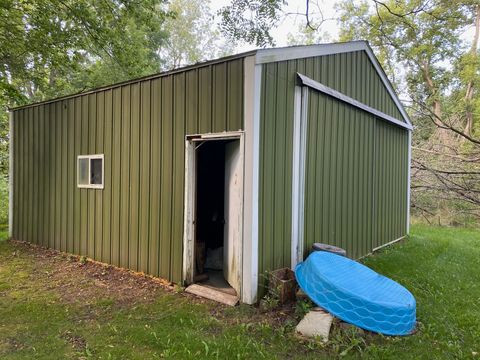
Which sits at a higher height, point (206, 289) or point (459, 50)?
point (459, 50)

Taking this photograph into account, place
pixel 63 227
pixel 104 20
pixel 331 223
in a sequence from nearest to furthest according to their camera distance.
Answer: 1. pixel 331 223
2. pixel 63 227
3. pixel 104 20

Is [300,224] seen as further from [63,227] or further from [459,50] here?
[459,50]

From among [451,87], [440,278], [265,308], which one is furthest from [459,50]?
[265,308]

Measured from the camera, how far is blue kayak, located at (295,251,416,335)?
3.19m

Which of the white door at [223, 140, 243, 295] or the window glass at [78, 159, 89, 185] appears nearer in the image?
the white door at [223, 140, 243, 295]

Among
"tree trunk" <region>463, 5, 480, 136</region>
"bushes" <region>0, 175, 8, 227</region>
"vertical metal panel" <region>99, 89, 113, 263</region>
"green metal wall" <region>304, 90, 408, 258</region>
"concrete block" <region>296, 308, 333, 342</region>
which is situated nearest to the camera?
"concrete block" <region>296, 308, 333, 342</region>

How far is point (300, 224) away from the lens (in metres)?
4.55

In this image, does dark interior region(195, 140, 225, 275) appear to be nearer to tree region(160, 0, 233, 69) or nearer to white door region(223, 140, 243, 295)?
white door region(223, 140, 243, 295)

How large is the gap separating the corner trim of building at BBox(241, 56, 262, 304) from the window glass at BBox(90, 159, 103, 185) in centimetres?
298

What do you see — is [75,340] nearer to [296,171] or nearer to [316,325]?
[316,325]

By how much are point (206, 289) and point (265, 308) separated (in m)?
0.85

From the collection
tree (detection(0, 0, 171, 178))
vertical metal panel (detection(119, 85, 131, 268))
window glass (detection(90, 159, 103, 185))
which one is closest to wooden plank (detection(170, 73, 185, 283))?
vertical metal panel (detection(119, 85, 131, 268))

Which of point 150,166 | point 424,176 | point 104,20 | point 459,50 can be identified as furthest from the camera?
point 459,50

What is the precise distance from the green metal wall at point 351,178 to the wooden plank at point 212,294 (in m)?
1.29
